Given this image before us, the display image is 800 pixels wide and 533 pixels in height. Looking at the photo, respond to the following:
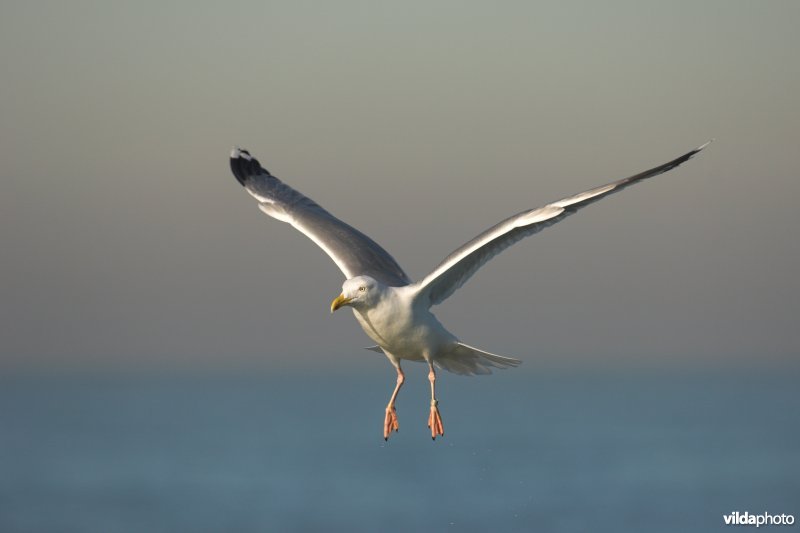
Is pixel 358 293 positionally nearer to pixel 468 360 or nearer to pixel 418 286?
pixel 418 286

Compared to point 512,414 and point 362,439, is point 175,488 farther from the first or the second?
point 512,414

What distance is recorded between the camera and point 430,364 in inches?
646

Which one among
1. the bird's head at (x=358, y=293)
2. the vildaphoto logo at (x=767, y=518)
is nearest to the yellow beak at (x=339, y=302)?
the bird's head at (x=358, y=293)

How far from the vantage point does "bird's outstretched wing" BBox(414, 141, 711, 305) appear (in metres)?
14.8

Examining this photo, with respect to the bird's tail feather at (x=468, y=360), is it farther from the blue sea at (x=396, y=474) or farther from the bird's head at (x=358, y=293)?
the blue sea at (x=396, y=474)

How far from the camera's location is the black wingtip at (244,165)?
20172 millimetres

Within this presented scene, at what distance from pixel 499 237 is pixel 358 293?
1.81m

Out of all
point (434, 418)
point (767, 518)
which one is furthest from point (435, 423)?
point (767, 518)

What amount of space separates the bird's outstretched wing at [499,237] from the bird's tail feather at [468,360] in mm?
674

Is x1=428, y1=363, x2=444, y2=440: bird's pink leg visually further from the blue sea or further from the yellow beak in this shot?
the blue sea

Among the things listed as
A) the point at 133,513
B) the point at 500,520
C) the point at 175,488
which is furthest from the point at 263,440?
the point at 500,520

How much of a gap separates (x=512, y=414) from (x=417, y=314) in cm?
11923

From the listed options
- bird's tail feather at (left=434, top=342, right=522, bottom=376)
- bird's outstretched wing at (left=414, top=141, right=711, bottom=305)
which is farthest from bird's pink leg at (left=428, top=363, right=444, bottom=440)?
bird's outstretched wing at (left=414, top=141, right=711, bottom=305)

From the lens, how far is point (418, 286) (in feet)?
51.6
